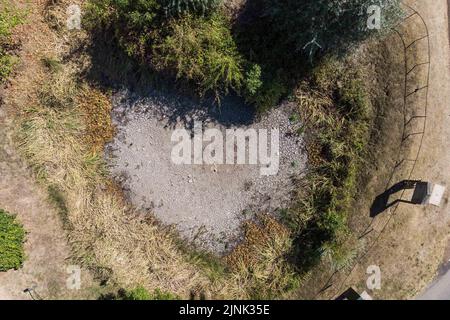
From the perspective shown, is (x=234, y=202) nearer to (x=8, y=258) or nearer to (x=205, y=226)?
(x=205, y=226)

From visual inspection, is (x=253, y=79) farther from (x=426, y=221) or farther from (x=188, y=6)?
(x=426, y=221)

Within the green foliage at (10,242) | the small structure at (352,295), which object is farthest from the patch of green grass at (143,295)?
the small structure at (352,295)

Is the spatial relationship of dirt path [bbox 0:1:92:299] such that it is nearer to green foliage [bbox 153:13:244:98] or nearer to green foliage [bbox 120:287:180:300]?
green foliage [bbox 120:287:180:300]

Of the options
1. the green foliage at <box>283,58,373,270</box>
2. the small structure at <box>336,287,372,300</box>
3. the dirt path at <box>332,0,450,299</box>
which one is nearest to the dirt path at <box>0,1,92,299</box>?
the green foliage at <box>283,58,373,270</box>

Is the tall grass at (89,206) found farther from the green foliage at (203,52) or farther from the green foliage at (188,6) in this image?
the green foliage at (188,6)

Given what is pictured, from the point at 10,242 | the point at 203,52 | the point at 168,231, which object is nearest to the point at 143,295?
the point at 168,231

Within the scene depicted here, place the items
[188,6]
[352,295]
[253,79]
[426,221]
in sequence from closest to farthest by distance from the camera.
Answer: [188,6], [253,79], [426,221], [352,295]

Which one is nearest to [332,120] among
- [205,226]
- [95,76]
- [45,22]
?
[205,226]
